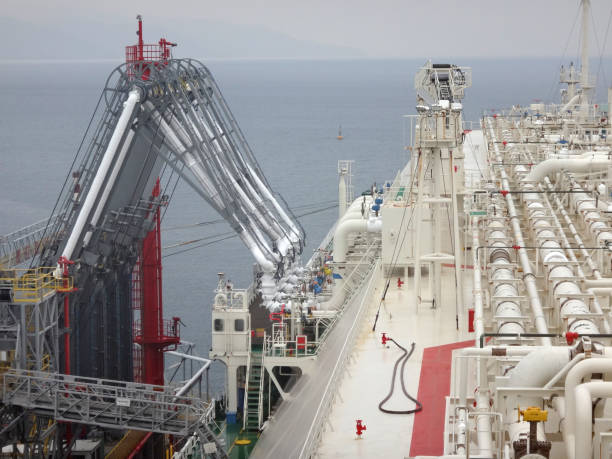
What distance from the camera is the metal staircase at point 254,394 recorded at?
28.0 m

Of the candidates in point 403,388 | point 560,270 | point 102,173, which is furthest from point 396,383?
point 102,173

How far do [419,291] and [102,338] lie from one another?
959 centimetres

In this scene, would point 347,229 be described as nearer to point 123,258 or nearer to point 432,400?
point 123,258

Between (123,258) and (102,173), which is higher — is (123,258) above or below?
below

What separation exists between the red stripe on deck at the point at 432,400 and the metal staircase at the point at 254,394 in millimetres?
5835

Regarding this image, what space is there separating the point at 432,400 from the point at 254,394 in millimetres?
9811

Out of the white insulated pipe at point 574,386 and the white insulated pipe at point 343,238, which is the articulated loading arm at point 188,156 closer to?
the white insulated pipe at point 343,238

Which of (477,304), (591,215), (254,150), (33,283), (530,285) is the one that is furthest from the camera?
(254,150)

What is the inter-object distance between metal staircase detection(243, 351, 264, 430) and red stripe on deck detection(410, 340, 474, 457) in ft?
19.1

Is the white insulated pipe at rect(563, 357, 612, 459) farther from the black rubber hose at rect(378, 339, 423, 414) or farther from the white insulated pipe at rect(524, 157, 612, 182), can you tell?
the white insulated pipe at rect(524, 157, 612, 182)

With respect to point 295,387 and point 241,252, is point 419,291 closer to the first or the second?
point 295,387

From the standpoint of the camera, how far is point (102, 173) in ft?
92.3

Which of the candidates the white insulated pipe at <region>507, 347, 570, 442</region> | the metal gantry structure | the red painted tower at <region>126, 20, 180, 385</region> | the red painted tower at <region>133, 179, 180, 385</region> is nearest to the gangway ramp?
the metal gantry structure

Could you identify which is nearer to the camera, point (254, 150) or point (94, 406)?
point (94, 406)
